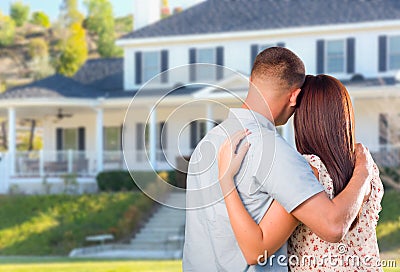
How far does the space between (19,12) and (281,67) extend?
91.0 m

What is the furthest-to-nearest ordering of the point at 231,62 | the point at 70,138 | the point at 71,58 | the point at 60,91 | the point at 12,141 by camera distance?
1. the point at 71,58
2. the point at 70,138
3. the point at 60,91
4. the point at 231,62
5. the point at 12,141

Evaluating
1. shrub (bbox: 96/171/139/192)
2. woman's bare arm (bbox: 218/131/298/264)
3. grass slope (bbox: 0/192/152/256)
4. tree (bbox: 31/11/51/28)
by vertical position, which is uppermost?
woman's bare arm (bbox: 218/131/298/264)

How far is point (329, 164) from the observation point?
315cm

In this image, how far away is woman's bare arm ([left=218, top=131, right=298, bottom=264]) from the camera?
2.96 metres

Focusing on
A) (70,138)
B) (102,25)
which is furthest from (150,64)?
(102,25)

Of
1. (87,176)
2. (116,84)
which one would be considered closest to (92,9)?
(116,84)

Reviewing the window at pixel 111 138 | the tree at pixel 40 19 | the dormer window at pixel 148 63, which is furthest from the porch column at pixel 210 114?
the tree at pixel 40 19

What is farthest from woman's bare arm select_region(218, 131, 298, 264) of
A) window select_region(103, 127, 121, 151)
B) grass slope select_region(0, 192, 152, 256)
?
window select_region(103, 127, 121, 151)

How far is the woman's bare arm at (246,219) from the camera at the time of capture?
9.71 ft

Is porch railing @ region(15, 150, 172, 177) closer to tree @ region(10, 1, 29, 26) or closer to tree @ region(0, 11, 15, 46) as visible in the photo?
tree @ region(0, 11, 15, 46)

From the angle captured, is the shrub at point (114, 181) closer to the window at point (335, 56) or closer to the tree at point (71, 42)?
the window at point (335, 56)

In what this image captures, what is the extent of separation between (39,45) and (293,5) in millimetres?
53804

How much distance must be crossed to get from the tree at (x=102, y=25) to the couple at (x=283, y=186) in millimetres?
80449

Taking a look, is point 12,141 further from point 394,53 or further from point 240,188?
point 240,188
